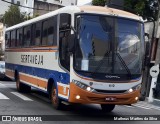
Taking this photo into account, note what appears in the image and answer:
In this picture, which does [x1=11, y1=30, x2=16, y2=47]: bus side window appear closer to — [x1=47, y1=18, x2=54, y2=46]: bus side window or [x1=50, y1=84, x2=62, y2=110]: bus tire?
[x1=47, y1=18, x2=54, y2=46]: bus side window

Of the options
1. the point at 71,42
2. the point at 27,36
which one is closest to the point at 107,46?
the point at 71,42

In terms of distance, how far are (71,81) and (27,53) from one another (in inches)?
245

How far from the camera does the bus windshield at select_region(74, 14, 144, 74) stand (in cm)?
1155

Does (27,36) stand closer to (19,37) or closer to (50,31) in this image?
(19,37)

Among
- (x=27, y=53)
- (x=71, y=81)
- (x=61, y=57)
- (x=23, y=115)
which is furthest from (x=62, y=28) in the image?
(x=27, y=53)

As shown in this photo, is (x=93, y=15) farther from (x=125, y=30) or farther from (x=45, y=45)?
(x=45, y=45)

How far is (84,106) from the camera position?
1519 cm

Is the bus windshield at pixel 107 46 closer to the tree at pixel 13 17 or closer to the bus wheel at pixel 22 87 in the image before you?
the bus wheel at pixel 22 87

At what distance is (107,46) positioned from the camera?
11750mm

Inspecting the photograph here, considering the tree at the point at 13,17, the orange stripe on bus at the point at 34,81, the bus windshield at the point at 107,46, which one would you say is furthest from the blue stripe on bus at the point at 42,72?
the tree at the point at 13,17

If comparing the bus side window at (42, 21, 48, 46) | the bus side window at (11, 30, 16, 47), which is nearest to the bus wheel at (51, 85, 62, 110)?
the bus side window at (42, 21, 48, 46)

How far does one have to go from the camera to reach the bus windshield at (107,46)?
11.6 meters

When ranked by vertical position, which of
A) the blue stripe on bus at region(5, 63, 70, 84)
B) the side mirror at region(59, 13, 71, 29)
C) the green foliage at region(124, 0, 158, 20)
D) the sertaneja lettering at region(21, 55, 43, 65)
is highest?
the green foliage at region(124, 0, 158, 20)

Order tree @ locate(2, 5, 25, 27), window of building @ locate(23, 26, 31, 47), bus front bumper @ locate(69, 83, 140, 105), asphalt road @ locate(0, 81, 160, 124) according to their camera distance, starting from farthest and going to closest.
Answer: tree @ locate(2, 5, 25, 27)
window of building @ locate(23, 26, 31, 47)
asphalt road @ locate(0, 81, 160, 124)
bus front bumper @ locate(69, 83, 140, 105)
